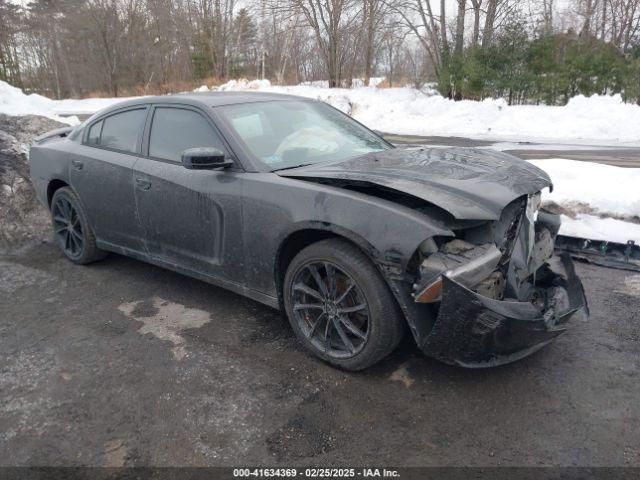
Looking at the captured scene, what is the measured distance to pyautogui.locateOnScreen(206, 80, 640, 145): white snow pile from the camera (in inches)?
532

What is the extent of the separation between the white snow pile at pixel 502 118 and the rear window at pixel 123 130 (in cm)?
1104

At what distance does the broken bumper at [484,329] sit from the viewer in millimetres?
2350

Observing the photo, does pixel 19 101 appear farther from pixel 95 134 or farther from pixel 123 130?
pixel 123 130

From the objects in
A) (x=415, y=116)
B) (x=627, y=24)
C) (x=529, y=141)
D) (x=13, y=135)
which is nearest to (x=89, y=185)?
(x=13, y=135)

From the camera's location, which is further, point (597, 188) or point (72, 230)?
point (597, 188)

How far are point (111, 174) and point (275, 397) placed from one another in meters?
2.45

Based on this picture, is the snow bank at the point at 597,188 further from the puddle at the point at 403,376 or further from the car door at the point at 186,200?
the car door at the point at 186,200

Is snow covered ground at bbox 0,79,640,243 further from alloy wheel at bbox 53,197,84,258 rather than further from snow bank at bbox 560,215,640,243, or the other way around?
alloy wheel at bbox 53,197,84,258

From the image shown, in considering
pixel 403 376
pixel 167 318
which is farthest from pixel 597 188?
pixel 167 318

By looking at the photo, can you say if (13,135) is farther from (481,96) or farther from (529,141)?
(481,96)

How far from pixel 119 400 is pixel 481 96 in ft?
63.1

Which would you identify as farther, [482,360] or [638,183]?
[638,183]

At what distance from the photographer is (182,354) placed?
10.4 feet

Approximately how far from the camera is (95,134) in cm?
449
